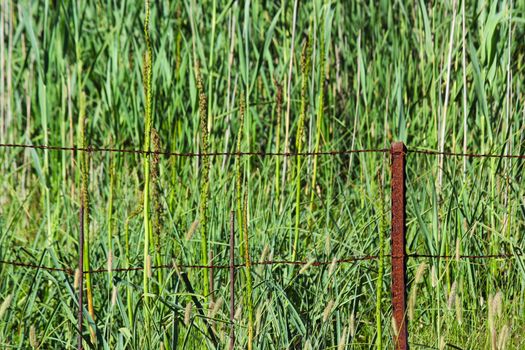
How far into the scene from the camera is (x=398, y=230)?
2.53 meters

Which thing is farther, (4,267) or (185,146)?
(185,146)

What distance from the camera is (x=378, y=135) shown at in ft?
Result: 12.9

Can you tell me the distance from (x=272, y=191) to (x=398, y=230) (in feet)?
2.74

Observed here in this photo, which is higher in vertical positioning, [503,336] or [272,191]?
[272,191]

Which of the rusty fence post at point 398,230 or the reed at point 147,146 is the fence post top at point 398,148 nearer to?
the rusty fence post at point 398,230

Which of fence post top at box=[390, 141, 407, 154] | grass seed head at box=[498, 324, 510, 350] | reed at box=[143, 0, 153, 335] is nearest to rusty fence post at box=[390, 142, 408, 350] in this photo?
fence post top at box=[390, 141, 407, 154]

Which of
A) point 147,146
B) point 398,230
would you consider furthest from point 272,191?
point 147,146

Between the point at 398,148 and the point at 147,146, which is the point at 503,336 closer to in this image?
the point at 398,148

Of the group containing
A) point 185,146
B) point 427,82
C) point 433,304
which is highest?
point 427,82

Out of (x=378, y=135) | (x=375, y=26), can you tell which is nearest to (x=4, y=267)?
(x=378, y=135)

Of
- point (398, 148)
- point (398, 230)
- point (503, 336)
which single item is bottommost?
point (503, 336)

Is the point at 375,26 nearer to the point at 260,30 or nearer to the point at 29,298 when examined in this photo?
the point at 260,30

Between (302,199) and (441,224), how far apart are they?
638mm

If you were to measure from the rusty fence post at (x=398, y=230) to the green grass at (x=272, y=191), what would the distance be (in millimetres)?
56
